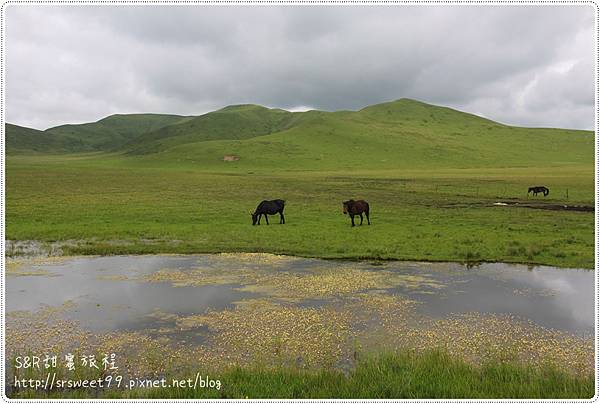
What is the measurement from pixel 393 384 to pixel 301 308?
594 centimetres

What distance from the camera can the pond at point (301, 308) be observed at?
1095 centimetres

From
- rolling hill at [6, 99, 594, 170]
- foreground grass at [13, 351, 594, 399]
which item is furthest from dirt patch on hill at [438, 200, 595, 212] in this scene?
rolling hill at [6, 99, 594, 170]

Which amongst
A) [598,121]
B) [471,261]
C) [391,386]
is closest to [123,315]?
[391,386]

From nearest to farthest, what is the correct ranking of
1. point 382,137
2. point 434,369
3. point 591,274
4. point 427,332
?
point 434,369 → point 427,332 → point 591,274 → point 382,137

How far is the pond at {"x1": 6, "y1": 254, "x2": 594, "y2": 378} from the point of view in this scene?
10953mm

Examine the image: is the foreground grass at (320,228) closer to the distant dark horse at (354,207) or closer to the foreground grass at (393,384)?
the distant dark horse at (354,207)

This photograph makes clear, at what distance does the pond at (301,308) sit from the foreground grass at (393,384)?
120 cm

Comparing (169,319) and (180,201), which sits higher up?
(180,201)

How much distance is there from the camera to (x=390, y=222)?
3250cm

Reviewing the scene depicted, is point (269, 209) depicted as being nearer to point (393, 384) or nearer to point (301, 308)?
point (301, 308)

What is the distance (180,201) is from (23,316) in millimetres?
34641

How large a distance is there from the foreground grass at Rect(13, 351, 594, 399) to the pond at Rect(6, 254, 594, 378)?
1198 millimetres

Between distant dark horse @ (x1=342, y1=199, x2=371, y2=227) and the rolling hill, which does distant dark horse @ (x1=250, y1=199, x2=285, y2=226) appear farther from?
the rolling hill

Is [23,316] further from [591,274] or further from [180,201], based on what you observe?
[180,201]
